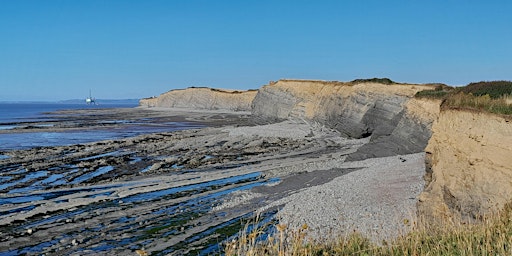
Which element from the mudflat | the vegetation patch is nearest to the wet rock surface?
the mudflat

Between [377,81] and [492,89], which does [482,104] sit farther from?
[377,81]

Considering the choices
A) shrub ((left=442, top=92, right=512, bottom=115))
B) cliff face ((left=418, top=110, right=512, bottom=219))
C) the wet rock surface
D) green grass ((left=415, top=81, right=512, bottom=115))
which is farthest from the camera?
the wet rock surface

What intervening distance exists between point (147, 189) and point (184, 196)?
8.11 ft

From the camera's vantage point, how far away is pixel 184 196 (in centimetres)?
1939

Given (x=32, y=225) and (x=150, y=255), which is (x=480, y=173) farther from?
(x=32, y=225)

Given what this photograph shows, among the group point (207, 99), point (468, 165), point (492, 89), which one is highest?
point (492, 89)

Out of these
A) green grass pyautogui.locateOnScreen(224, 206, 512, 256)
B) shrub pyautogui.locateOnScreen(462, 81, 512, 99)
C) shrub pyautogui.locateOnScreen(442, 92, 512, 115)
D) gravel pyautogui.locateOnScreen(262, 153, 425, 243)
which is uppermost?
shrub pyautogui.locateOnScreen(462, 81, 512, 99)

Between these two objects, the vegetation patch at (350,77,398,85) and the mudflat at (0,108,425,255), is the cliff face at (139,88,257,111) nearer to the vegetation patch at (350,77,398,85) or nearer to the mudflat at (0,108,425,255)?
the vegetation patch at (350,77,398,85)

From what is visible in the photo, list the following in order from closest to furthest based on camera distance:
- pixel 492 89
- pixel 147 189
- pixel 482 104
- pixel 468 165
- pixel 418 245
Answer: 1. pixel 418 245
2. pixel 468 165
3. pixel 482 104
4. pixel 492 89
5. pixel 147 189

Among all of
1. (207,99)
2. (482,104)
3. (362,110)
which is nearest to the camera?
(482,104)

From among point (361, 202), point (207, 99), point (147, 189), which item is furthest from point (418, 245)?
point (207, 99)

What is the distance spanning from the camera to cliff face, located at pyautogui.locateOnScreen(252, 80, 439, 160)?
2870cm

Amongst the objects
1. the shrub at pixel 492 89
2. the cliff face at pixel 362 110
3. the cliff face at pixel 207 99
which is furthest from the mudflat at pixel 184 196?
the cliff face at pixel 207 99

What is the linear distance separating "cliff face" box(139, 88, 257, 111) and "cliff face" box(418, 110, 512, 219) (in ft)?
309
